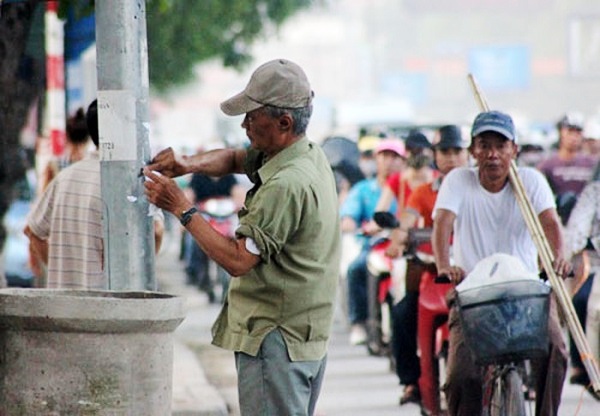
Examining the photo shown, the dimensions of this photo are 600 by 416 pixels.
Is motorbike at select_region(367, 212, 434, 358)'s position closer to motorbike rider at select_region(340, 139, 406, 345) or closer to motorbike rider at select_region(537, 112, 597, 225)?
motorbike rider at select_region(340, 139, 406, 345)

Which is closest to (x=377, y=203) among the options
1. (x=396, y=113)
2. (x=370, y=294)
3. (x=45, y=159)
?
(x=370, y=294)

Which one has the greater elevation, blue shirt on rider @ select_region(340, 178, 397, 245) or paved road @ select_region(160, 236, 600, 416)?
blue shirt on rider @ select_region(340, 178, 397, 245)

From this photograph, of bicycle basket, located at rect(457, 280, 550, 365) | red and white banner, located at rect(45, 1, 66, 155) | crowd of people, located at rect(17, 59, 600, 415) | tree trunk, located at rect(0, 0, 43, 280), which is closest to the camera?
crowd of people, located at rect(17, 59, 600, 415)

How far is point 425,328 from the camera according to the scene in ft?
31.8

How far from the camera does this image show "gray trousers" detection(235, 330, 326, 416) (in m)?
5.61

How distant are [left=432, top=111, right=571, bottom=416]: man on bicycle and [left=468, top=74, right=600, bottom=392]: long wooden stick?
2.0 inches

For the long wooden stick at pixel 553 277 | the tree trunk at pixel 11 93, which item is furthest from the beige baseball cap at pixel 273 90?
the tree trunk at pixel 11 93

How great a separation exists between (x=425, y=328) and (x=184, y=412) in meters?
1.54

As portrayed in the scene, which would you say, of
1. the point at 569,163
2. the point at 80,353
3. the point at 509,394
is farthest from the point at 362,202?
the point at 80,353

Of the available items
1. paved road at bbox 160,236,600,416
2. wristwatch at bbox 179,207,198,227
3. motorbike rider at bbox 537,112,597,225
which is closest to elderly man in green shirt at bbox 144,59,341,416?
wristwatch at bbox 179,207,198,227

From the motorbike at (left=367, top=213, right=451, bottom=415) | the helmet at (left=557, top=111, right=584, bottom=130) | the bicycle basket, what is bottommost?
the motorbike at (left=367, top=213, right=451, bottom=415)

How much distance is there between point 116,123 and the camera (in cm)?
616

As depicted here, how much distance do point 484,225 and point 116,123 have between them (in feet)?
8.20

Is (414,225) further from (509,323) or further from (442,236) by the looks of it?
(509,323)
